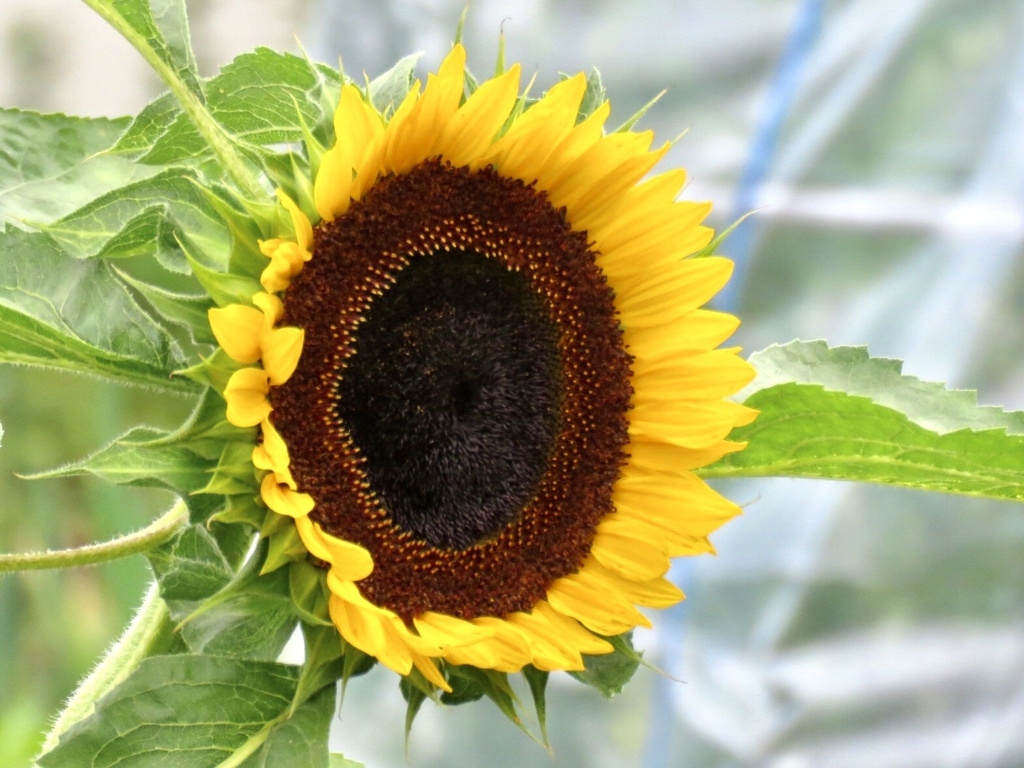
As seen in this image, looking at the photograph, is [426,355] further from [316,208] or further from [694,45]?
[694,45]

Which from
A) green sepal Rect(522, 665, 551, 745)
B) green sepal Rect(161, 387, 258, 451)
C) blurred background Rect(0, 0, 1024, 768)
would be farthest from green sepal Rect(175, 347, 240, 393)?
blurred background Rect(0, 0, 1024, 768)

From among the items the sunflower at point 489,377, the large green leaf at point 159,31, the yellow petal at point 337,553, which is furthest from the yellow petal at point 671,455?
the large green leaf at point 159,31

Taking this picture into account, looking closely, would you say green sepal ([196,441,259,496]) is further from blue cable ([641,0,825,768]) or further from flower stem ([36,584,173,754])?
blue cable ([641,0,825,768])

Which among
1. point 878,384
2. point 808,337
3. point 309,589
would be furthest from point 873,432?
point 808,337

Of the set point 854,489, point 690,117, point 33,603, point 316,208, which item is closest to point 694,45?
point 690,117

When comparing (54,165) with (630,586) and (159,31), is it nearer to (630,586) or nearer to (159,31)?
(159,31)
